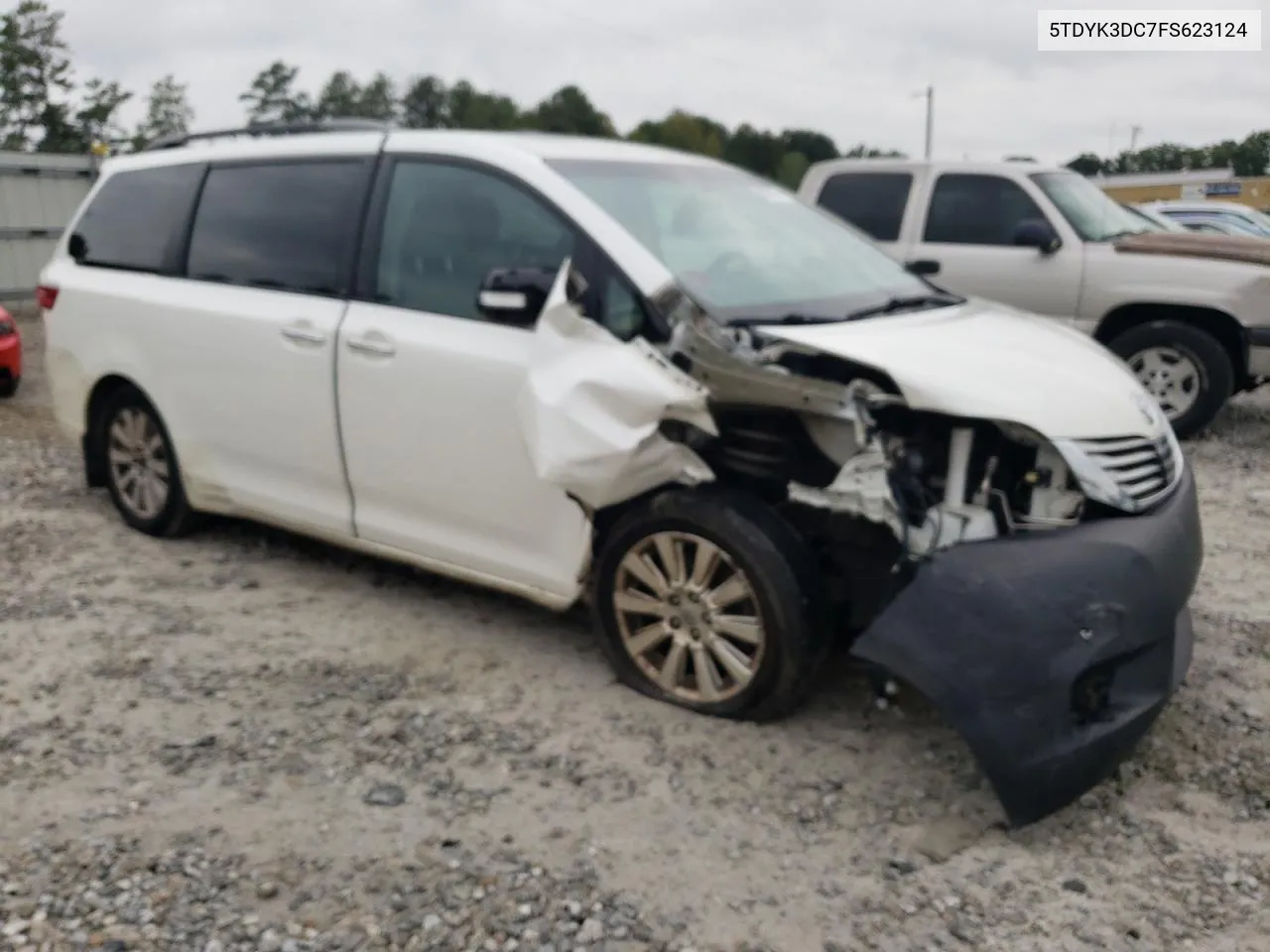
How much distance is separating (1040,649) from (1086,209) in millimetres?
6250

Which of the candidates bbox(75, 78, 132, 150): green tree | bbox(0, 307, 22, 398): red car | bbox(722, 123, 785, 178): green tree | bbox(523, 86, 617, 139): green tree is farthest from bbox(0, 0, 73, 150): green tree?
bbox(722, 123, 785, 178): green tree

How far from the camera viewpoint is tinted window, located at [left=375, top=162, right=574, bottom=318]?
405 cm

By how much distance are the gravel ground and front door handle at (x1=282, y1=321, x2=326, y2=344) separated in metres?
1.05

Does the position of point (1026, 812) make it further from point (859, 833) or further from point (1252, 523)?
point (1252, 523)

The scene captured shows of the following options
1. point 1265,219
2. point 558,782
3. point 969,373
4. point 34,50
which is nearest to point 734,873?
point 558,782

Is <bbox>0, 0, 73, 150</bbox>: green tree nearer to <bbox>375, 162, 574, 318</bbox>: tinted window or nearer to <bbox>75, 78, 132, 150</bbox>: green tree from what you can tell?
<bbox>75, 78, 132, 150</bbox>: green tree

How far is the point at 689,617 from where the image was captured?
3754mm

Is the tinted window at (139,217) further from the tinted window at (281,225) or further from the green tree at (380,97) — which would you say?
the green tree at (380,97)

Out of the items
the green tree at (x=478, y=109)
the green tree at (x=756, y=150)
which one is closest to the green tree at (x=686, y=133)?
the green tree at (x=756, y=150)

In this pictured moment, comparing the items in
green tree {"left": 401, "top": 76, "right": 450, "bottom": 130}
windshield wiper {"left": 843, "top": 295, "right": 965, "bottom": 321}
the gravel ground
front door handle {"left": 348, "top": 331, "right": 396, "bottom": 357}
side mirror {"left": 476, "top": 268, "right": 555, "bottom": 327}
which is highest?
green tree {"left": 401, "top": 76, "right": 450, "bottom": 130}

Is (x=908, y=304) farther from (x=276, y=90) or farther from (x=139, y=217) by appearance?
(x=276, y=90)

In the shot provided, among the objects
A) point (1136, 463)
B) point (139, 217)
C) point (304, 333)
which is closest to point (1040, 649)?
point (1136, 463)

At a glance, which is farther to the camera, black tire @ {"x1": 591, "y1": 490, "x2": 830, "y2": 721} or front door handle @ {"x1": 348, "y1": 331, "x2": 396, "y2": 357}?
front door handle @ {"x1": 348, "y1": 331, "x2": 396, "y2": 357}

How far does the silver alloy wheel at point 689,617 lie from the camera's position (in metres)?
3.64
